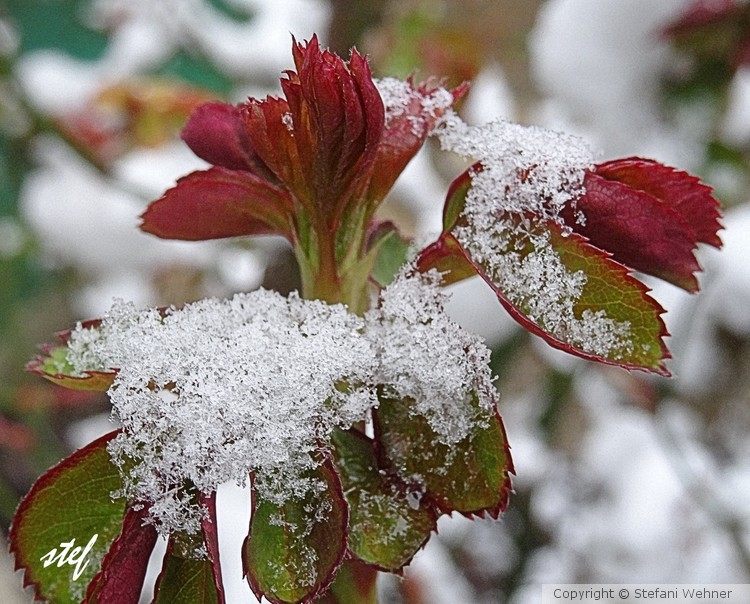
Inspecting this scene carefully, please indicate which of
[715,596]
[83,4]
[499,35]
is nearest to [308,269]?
[715,596]

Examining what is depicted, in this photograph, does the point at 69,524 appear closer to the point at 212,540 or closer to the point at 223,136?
the point at 212,540

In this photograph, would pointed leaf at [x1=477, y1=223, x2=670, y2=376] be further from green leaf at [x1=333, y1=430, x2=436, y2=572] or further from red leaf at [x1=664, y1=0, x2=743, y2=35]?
red leaf at [x1=664, y1=0, x2=743, y2=35]

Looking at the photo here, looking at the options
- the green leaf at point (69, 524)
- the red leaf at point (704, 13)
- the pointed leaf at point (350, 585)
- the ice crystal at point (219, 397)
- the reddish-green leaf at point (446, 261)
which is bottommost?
the pointed leaf at point (350, 585)

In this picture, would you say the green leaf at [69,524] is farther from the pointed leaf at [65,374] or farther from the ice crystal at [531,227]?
the ice crystal at [531,227]

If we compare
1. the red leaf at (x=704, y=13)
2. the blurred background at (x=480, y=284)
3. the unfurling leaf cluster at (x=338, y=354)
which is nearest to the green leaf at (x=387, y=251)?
the unfurling leaf cluster at (x=338, y=354)

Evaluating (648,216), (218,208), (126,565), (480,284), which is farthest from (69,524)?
(480,284)

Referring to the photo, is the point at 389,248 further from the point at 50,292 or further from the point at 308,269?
the point at 50,292
